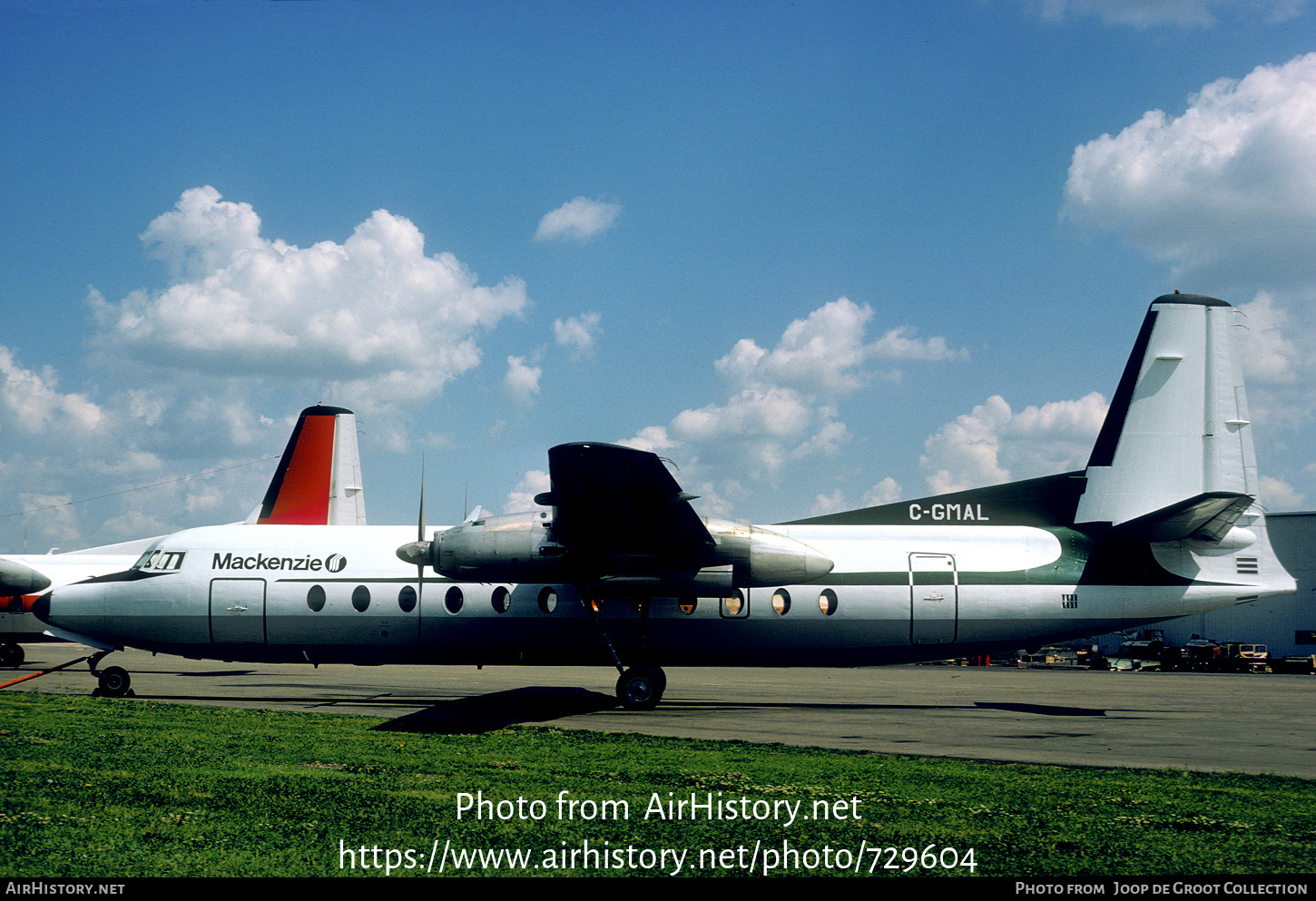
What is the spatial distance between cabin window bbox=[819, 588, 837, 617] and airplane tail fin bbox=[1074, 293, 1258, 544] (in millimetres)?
5207

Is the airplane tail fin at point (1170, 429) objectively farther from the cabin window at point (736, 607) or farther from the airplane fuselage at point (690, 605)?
the cabin window at point (736, 607)

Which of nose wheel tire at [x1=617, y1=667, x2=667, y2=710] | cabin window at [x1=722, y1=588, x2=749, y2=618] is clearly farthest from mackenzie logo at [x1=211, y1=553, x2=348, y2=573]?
cabin window at [x1=722, y1=588, x2=749, y2=618]

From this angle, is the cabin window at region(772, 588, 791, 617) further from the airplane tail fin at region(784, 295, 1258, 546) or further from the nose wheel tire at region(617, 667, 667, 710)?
the airplane tail fin at region(784, 295, 1258, 546)

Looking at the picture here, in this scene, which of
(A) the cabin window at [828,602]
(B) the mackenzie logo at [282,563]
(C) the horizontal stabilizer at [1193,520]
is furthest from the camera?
(B) the mackenzie logo at [282,563]

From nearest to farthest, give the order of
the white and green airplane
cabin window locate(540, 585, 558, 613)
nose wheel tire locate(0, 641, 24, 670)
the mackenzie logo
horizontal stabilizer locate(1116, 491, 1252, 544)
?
horizontal stabilizer locate(1116, 491, 1252, 544) < the white and green airplane < cabin window locate(540, 585, 558, 613) < the mackenzie logo < nose wheel tire locate(0, 641, 24, 670)

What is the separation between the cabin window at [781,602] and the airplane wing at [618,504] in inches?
88.7

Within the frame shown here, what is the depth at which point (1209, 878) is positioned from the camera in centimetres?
556

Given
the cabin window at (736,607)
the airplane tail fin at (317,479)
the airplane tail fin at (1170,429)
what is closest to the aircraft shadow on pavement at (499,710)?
the cabin window at (736,607)

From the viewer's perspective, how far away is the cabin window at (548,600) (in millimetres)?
16438

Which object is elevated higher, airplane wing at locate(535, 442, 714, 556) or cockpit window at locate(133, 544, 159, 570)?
airplane wing at locate(535, 442, 714, 556)

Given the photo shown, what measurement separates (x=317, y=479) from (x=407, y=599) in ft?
65.4

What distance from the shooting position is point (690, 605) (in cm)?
1634

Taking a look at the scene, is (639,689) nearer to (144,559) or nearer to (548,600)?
(548,600)

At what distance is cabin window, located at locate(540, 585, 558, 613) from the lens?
1644 cm
